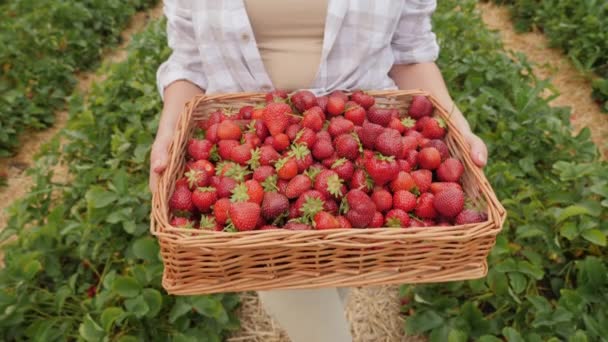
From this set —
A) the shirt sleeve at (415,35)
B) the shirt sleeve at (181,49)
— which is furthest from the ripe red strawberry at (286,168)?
the shirt sleeve at (415,35)

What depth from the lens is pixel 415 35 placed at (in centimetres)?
177

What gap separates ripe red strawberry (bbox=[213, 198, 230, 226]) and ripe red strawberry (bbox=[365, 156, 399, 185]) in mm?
401

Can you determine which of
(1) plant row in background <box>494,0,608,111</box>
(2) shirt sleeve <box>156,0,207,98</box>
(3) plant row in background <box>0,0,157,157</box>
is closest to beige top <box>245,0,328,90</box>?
(2) shirt sleeve <box>156,0,207,98</box>

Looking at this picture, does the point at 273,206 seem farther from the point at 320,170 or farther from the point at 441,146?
the point at 441,146

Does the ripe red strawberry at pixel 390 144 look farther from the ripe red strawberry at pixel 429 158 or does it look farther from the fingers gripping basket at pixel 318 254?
the fingers gripping basket at pixel 318 254

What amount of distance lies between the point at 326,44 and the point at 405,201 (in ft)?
1.85

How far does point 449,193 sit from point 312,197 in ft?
1.18

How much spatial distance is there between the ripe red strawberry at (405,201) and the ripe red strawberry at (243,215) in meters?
0.38

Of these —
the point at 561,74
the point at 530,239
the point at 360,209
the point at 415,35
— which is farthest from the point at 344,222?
the point at 561,74

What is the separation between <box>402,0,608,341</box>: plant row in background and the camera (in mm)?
1923

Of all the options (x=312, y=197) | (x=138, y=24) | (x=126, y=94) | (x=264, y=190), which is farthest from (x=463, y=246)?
(x=138, y=24)

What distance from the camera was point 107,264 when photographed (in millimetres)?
2295

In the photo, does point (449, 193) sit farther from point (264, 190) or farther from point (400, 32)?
point (400, 32)

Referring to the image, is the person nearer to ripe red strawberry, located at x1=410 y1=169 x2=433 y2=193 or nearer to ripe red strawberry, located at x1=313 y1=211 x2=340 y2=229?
ripe red strawberry, located at x1=410 y1=169 x2=433 y2=193
